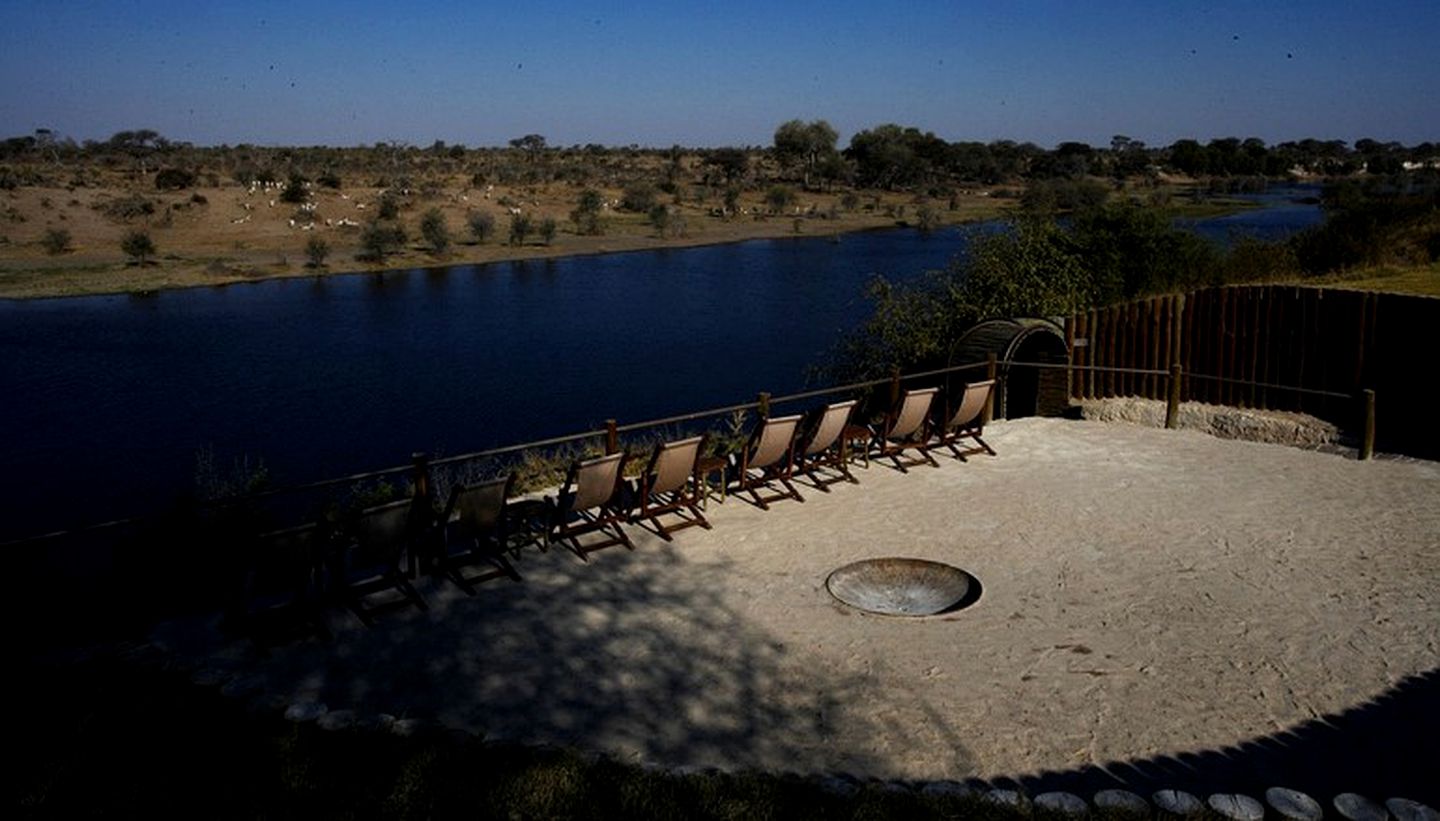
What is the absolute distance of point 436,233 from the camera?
53.4 m

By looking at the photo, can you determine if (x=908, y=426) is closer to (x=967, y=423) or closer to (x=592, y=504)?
(x=967, y=423)

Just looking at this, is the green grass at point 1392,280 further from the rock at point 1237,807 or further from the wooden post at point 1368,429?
the rock at point 1237,807

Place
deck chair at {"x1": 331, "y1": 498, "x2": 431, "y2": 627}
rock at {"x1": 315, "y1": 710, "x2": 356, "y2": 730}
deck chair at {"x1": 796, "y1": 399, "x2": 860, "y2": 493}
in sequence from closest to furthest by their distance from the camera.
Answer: rock at {"x1": 315, "y1": 710, "x2": 356, "y2": 730}
deck chair at {"x1": 331, "y1": 498, "x2": 431, "y2": 627}
deck chair at {"x1": 796, "y1": 399, "x2": 860, "y2": 493}

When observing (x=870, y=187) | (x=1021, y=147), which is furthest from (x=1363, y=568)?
(x=1021, y=147)

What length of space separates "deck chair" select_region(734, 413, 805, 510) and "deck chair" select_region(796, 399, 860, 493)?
207mm

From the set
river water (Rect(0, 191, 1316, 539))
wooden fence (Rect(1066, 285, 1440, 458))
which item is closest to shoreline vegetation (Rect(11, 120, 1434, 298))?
river water (Rect(0, 191, 1316, 539))

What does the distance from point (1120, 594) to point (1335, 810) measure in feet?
11.0

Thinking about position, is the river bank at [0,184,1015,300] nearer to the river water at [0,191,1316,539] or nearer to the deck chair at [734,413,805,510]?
the river water at [0,191,1316,539]

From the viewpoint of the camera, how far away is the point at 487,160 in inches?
3829

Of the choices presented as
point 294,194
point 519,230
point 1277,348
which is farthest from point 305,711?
point 294,194

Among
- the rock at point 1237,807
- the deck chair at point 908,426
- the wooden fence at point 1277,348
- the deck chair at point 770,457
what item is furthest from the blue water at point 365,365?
the rock at point 1237,807

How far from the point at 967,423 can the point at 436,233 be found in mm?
44755

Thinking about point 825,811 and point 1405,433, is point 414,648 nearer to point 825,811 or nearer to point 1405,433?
point 825,811

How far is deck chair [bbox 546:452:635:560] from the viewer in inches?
372
